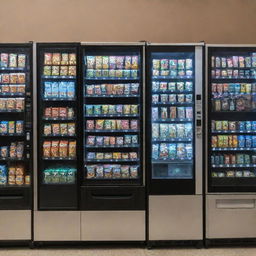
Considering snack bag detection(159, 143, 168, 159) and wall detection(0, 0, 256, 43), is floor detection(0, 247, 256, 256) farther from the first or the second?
wall detection(0, 0, 256, 43)

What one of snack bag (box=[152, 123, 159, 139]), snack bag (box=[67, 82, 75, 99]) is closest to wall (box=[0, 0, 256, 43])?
snack bag (box=[67, 82, 75, 99])

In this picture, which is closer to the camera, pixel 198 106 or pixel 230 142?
Answer: pixel 198 106

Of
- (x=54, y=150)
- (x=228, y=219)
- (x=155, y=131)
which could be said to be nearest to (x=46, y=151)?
(x=54, y=150)

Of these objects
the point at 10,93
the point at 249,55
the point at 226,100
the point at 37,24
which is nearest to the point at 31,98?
the point at 10,93

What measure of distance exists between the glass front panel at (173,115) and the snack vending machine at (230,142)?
207 mm

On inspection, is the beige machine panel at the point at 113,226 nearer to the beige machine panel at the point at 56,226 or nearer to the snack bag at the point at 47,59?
the beige machine panel at the point at 56,226

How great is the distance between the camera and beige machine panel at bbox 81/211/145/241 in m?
3.71

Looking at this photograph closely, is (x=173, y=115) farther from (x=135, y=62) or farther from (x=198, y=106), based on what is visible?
(x=135, y=62)

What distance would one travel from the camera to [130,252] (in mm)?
3639

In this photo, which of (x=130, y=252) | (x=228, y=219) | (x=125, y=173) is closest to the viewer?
(x=130, y=252)

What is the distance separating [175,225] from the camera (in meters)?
3.71

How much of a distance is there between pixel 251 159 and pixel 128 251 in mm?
1728

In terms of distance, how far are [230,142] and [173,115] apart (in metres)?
0.71

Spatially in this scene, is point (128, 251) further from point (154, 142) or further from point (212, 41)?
point (212, 41)
